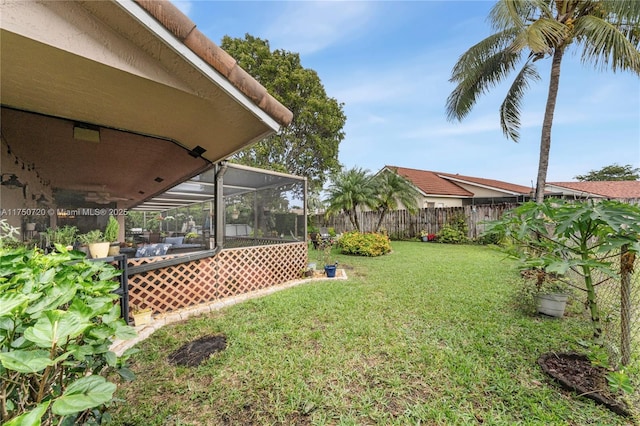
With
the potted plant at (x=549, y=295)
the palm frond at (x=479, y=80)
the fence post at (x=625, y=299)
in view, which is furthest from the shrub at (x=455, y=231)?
the fence post at (x=625, y=299)

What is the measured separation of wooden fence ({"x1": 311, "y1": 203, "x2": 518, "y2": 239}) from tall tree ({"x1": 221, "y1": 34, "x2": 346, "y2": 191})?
152 inches

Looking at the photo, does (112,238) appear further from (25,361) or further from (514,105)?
(514,105)

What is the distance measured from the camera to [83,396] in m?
0.77

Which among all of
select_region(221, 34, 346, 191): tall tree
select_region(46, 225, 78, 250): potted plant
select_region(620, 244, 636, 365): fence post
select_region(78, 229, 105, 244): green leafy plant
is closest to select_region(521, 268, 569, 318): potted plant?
select_region(620, 244, 636, 365): fence post

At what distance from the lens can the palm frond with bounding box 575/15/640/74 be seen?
19.7 feet

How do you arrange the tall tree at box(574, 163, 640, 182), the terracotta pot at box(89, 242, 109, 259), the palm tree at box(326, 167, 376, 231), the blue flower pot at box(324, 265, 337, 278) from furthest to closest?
the tall tree at box(574, 163, 640, 182), the palm tree at box(326, 167, 376, 231), the blue flower pot at box(324, 265, 337, 278), the terracotta pot at box(89, 242, 109, 259)

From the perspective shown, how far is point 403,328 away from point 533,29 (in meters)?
7.41

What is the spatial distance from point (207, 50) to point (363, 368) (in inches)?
131

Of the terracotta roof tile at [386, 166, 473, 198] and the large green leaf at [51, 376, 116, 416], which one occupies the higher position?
the terracotta roof tile at [386, 166, 473, 198]

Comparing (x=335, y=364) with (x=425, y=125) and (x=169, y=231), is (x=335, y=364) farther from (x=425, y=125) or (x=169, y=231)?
(x=425, y=125)

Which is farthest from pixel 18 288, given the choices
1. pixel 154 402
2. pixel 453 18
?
pixel 453 18

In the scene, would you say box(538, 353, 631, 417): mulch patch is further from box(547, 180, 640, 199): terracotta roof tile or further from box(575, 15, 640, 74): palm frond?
box(547, 180, 640, 199): terracotta roof tile

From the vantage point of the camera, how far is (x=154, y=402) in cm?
209

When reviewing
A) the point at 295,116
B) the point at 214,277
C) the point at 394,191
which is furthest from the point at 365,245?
the point at 295,116
